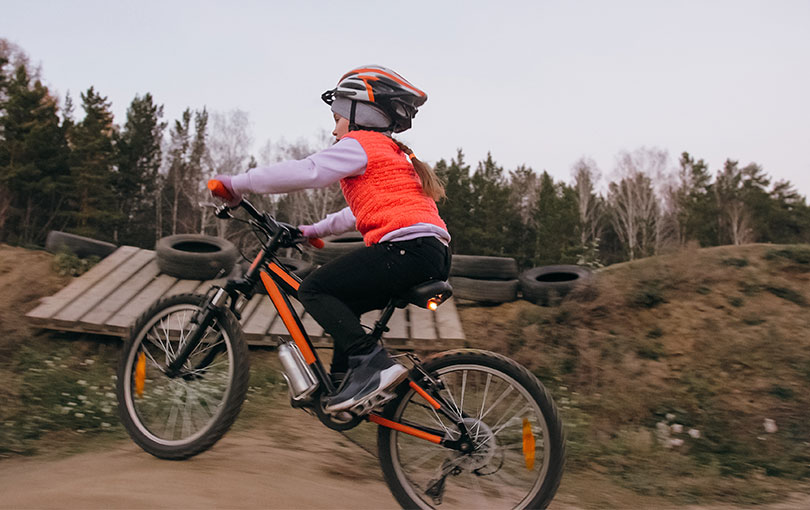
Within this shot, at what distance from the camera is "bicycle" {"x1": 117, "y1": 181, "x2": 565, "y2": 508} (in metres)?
2.41

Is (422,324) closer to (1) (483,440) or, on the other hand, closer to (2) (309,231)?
(2) (309,231)

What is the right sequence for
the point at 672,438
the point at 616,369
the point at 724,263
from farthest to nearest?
the point at 724,263 → the point at 616,369 → the point at 672,438

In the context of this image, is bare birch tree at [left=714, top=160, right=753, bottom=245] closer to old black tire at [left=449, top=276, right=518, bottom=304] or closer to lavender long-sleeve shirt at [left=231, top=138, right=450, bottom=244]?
old black tire at [left=449, top=276, right=518, bottom=304]

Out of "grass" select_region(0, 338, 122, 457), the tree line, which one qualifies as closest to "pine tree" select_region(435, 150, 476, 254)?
the tree line

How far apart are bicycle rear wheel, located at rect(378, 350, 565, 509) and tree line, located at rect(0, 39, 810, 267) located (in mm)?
28051

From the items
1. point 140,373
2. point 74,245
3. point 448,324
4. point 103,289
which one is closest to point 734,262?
point 448,324

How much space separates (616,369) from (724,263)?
8.42ft

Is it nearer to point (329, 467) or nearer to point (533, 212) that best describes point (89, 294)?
point (329, 467)

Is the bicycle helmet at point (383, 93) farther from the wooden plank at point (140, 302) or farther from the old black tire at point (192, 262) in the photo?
the old black tire at point (192, 262)

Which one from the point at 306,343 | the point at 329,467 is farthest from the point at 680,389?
the point at 306,343

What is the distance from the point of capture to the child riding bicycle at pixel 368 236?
2514 mm

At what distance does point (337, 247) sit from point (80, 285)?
3316 mm

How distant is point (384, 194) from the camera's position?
2.61 m

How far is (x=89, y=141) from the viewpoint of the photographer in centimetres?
3422
